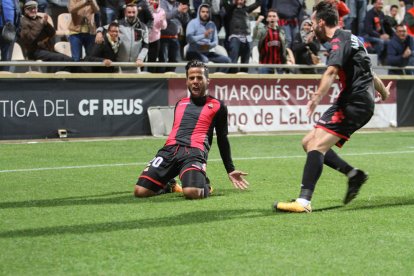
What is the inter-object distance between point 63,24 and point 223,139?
10.5 m

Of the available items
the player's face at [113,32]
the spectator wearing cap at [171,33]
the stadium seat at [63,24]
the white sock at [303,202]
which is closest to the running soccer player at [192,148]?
the white sock at [303,202]

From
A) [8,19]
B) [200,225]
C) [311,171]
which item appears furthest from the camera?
[8,19]

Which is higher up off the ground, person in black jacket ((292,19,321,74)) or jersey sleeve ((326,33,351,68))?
jersey sleeve ((326,33,351,68))

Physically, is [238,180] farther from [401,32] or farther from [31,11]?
[401,32]

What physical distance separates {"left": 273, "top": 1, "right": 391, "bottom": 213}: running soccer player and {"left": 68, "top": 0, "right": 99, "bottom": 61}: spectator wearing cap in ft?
33.0

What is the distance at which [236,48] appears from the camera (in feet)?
65.5

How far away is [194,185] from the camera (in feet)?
30.0

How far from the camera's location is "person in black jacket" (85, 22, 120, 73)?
56.6 ft

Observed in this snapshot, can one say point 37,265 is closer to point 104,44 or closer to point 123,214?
point 123,214

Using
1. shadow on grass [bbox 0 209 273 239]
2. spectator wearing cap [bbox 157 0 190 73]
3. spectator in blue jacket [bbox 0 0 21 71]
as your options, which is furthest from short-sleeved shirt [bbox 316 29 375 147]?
spectator wearing cap [bbox 157 0 190 73]

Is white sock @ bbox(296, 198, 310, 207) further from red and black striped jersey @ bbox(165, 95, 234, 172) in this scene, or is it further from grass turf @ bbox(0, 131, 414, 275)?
red and black striped jersey @ bbox(165, 95, 234, 172)

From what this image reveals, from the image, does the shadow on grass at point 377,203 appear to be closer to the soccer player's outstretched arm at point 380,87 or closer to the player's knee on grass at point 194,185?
the soccer player's outstretched arm at point 380,87

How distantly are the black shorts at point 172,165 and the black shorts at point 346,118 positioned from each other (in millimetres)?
1709

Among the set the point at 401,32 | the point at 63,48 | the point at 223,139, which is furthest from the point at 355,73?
the point at 401,32
